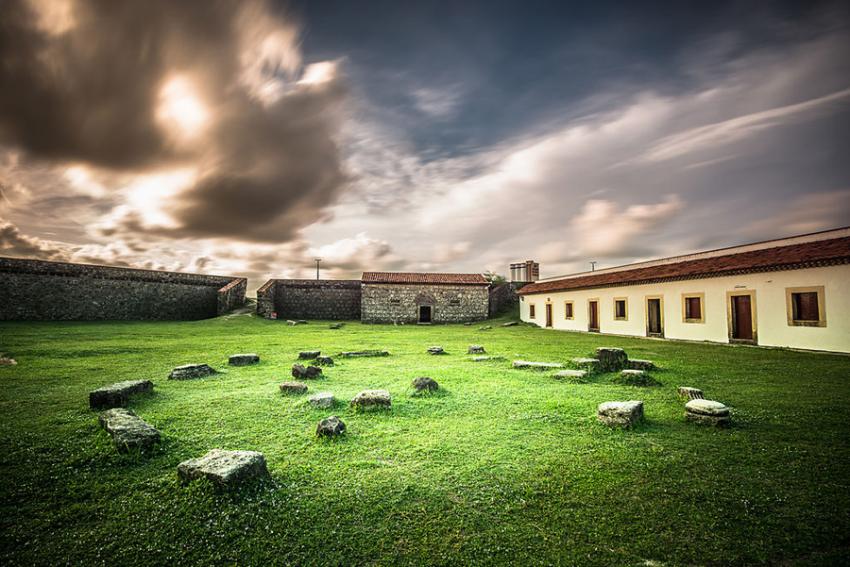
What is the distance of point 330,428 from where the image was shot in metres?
4.80

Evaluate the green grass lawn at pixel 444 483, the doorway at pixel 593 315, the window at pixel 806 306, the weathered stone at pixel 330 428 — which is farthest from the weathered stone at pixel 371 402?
the doorway at pixel 593 315

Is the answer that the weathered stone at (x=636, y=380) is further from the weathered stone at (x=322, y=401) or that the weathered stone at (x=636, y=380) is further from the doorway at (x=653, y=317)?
the doorway at (x=653, y=317)

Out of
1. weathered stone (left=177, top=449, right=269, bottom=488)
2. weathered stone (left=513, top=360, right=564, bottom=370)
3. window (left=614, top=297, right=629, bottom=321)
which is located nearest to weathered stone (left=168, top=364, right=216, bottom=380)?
weathered stone (left=177, top=449, right=269, bottom=488)

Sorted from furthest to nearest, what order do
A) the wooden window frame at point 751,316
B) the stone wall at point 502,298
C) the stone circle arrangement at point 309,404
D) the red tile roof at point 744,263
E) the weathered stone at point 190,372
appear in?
the stone wall at point 502,298 < the wooden window frame at point 751,316 < the red tile roof at point 744,263 < the weathered stone at point 190,372 < the stone circle arrangement at point 309,404

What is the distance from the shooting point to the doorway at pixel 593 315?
23.2m

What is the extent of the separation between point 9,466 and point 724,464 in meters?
7.55

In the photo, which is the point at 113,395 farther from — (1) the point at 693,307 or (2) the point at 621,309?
(2) the point at 621,309

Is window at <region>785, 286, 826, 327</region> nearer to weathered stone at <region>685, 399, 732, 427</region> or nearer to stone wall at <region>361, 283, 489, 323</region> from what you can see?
weathered stone at <region>685, 399, 732, 427</region>

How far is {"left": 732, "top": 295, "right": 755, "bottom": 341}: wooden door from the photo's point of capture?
14773mm

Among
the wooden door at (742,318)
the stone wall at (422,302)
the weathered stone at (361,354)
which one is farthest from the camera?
the stone wall at (422,302)

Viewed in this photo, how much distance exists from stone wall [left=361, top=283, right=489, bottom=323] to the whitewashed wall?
11630 millimetres

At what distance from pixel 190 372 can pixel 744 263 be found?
1967cm

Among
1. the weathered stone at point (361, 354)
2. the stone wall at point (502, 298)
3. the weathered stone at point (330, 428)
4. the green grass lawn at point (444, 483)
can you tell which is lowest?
the green grass lawn at point (444, 483)

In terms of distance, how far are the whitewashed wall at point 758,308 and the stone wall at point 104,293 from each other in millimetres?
27153
